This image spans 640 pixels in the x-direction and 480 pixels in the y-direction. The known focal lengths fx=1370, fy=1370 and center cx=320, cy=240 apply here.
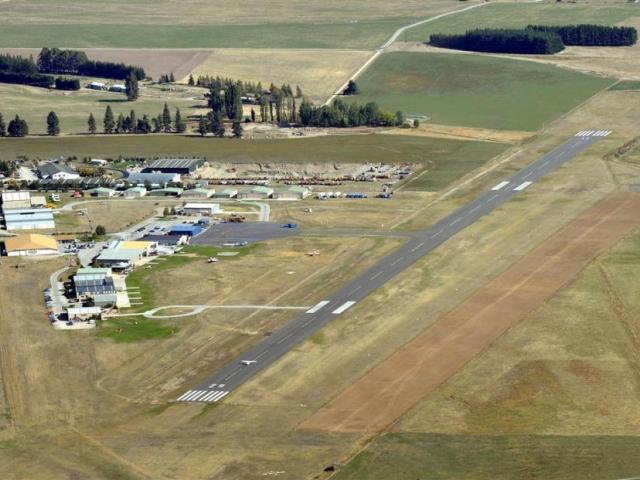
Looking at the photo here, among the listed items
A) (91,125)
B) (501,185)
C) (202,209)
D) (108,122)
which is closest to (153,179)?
(202,209)

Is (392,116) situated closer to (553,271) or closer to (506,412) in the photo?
(553,271)

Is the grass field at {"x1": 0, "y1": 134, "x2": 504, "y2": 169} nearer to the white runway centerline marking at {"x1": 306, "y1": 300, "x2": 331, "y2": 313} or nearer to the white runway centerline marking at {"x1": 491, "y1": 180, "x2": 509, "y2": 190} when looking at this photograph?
the white runway centerline marking at {"x1": 491, "y1": 180, "x2": 509, "y2": 190}

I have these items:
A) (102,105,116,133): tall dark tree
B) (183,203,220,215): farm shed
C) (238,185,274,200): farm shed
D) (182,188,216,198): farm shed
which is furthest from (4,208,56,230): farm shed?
(102,105,116,133): tall dark tree

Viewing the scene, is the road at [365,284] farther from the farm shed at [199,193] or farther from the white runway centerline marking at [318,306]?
the farm shed at [199,193]

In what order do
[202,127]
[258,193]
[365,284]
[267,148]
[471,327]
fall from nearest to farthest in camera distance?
1. [471,327]
2. [365,284]
3. [258,193]
4. [267,148]
5. [202,127]

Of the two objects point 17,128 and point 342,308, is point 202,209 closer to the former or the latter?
point 342,308

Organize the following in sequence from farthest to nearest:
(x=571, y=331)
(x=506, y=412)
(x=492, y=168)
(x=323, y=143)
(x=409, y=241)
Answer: (x=323, y=143) → (x=492, y=168) → (x=409, y=241) → (x=571, y=331) → (x=506, y=412)

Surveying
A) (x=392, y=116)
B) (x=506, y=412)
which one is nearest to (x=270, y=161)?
(x=392, y=116)
